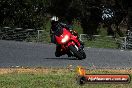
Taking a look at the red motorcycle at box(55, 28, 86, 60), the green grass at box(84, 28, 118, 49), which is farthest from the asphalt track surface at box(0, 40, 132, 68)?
the green grass at box(84, 28, 118, 49)

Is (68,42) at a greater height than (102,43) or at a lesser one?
greater

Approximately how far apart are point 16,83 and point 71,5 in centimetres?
4222

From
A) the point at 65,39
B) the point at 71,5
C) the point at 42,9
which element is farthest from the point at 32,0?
the point at 65,39

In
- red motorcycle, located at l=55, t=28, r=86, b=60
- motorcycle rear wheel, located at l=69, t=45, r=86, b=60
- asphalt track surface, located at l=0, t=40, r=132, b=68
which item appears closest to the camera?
asphalt track surface, located at l=0, t=40, r=132, b=68

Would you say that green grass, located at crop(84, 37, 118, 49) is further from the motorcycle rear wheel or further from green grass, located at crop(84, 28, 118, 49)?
the motorcycle rear wheel

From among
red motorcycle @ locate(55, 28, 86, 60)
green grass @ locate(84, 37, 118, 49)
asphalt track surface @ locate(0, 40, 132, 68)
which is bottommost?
green grass @ locate(84, 37, 118, 49)

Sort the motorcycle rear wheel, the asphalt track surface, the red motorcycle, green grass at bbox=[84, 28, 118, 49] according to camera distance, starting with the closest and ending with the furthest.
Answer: the asphalt track surface
the red motorcycle
the motorcycle rear wheel
green grass at bbox=[84, 28, 118, 49]

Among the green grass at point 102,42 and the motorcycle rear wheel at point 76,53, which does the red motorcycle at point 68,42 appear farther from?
the green grass at point 102,42

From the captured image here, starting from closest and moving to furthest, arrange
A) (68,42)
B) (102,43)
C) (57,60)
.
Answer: (68,42), (57,60), (102,43)

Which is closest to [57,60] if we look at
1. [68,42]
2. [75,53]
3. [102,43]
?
[75,53]

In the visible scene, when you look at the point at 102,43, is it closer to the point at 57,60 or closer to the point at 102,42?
the point at 102,42

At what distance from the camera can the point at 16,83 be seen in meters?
10.3


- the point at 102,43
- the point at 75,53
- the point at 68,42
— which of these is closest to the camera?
the point at 68,42

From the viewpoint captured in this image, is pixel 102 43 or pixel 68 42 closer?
pixel 68 42
